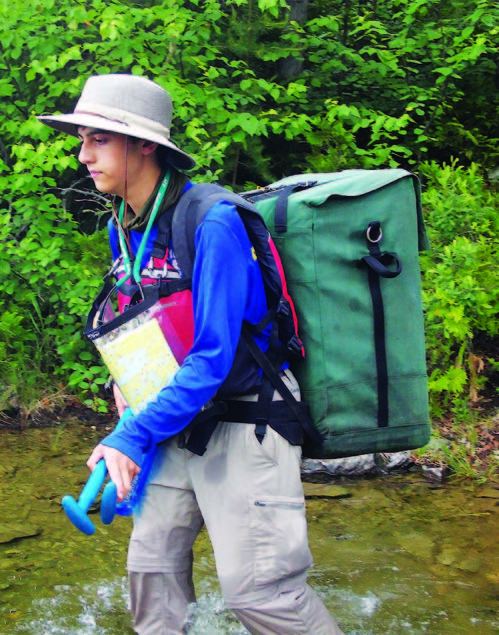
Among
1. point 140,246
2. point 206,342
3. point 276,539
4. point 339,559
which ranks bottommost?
point 339,559

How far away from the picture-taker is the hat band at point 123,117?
2.21 meters

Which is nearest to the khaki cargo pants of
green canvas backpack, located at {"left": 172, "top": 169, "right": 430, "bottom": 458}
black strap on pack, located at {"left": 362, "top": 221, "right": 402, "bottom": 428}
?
green canvas backpack, located at {"left": 172, "top": 169, "right": 430, "bottom": 458}

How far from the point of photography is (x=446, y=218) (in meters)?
6.08

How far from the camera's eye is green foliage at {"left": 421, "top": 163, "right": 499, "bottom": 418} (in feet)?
17.2

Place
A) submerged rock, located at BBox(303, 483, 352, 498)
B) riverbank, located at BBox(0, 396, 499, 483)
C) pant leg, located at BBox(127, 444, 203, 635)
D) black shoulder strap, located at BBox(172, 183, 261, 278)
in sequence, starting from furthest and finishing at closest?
riverbank, located at BBox(0, 396, 499, 483) < submerged rock, located at BBox(303, 483, 352, 498) < pant leg, located at BBox(127, 444, 203, 635) < black shoulder strap, located at BBox(172, 183, 261, 278)

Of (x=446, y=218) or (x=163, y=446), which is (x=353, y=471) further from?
(x=163, y=446)

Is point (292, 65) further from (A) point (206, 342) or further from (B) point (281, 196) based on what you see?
(A) point (206, 342)

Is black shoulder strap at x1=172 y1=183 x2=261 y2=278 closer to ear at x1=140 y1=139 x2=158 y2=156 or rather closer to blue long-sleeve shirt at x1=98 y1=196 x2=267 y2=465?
blue long-sleeve shirt at x1=98 y1=196 x2=267 y2=465

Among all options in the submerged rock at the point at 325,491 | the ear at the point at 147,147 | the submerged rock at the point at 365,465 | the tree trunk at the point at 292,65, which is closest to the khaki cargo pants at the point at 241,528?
the ear at the point at 147,147

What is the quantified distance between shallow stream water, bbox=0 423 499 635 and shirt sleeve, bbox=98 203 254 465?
4.94 feet

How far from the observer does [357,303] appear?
2291mm

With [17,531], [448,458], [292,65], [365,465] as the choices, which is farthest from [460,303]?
[17,531]

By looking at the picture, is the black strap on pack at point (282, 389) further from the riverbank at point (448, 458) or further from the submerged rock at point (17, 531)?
the riverbank at point (448, 458)

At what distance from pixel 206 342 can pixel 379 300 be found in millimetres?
617
